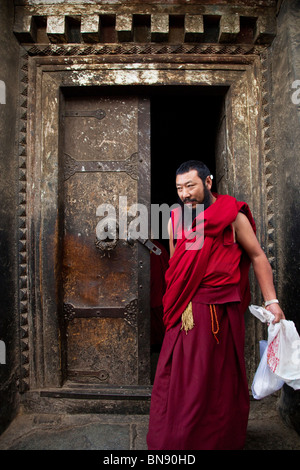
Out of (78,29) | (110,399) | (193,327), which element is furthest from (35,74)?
(110,399)

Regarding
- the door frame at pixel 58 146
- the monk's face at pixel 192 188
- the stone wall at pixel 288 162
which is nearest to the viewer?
the monk's face at pixel 192 188

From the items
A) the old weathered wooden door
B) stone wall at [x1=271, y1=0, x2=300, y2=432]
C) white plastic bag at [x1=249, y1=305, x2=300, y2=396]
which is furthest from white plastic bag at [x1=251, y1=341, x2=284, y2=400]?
the old weathered wooden door

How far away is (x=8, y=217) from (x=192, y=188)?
4.98 feet

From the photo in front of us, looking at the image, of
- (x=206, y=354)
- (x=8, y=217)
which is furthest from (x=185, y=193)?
(x=8, y=217)

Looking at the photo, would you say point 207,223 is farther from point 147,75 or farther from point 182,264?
point 147,75

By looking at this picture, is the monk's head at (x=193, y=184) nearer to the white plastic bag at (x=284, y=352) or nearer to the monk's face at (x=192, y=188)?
the monk's face at (x=192, y=188)

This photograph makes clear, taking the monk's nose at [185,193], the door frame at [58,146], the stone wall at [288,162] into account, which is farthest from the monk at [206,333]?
Result: the door frame at [58,146]

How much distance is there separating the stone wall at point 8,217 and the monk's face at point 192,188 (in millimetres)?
1429

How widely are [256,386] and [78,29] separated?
3119mm

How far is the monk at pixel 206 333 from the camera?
1.68 m

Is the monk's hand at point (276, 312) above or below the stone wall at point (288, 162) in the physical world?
below

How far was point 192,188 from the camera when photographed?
1.91 m

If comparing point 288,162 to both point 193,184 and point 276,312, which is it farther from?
point 276,312

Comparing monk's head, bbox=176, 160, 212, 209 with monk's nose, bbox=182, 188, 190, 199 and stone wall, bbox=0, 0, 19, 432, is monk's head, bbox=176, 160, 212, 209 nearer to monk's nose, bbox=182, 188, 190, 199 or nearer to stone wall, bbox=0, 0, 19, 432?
monk's nose, bbox=182, 188, 190, 199
